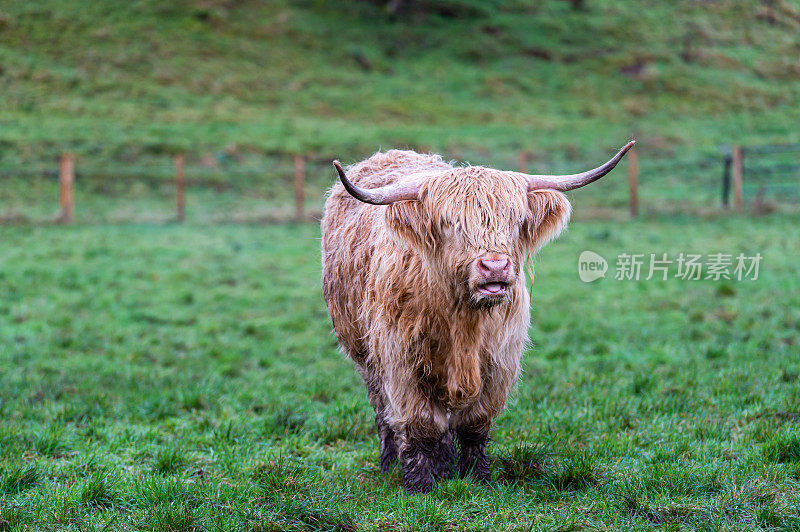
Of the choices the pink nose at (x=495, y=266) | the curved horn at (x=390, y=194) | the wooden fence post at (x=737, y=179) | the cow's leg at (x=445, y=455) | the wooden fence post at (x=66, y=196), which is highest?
the curved horn at (x=390, y=194)

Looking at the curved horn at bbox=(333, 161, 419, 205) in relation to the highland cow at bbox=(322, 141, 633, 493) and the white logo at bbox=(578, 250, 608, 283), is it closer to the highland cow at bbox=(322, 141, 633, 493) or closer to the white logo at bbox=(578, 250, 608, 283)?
the highland cow at bbox=(322, 141, 633, 493)

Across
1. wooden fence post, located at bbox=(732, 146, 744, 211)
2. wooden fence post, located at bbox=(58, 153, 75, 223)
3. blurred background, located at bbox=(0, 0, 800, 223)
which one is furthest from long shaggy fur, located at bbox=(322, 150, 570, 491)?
wooden fence post, located at bbox=(732, 146, 744, 211)

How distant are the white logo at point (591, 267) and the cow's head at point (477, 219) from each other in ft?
25.4

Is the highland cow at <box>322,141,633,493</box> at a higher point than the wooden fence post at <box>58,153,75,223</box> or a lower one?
higher

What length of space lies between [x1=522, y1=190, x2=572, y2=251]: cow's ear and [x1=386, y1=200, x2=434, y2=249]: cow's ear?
1.71 feet

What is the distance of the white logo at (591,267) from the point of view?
38.0 ft

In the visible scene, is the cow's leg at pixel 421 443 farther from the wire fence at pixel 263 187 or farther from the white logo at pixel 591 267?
the wire fence at pixel 263 187

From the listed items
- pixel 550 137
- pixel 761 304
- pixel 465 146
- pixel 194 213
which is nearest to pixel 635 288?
pixel 761 304

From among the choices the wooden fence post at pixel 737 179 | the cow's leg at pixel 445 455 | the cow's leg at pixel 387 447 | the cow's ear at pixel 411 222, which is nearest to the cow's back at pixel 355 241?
the cow's ear at pixel 411 222

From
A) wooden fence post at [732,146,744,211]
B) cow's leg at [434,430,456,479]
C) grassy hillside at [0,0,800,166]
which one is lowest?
cow's leg at [434,430,456,479]

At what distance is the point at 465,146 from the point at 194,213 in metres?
10.2

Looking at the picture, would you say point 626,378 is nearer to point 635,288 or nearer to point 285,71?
point 635,288

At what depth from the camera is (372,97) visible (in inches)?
1293

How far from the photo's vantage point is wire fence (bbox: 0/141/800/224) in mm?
19250
